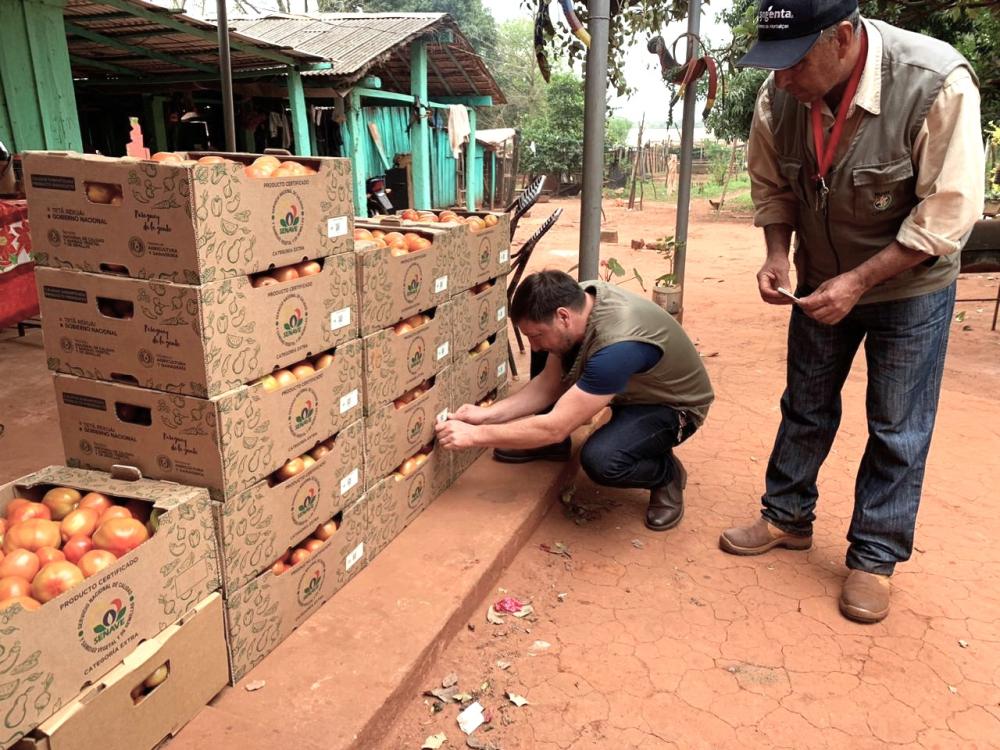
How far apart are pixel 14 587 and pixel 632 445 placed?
223 centimetres

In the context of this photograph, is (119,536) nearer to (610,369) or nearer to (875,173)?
(610,369)

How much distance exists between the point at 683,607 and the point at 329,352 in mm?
1628

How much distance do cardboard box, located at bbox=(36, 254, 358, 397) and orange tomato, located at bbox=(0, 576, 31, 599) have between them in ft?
1.84

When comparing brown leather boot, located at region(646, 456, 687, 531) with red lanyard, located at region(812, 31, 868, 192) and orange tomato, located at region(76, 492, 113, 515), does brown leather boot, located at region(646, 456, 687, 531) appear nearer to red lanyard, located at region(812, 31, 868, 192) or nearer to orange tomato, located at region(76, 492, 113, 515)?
red lanyard, located at region(812, 31, 868, 192)

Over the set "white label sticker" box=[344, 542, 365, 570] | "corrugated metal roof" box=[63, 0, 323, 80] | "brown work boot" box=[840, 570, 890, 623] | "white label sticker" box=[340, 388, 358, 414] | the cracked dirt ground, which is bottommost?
the cracked dirt ground

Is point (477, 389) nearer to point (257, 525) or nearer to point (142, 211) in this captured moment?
point (257, 525)

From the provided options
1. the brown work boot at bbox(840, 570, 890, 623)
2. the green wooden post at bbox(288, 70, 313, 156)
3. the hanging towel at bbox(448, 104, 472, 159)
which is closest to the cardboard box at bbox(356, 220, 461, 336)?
the brown work boot at bbox(840, 570, 890, 623)

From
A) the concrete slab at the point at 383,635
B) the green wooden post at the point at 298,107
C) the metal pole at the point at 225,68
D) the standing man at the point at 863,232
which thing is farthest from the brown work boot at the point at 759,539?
the green wooden post at the point at 298,107

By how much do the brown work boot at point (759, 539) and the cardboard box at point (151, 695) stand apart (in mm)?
2052

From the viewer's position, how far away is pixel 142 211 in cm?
186

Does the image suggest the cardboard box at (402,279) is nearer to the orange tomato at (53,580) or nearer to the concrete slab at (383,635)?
the concrete slab at (383,635)

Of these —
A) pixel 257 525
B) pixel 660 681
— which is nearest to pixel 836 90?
pixel 660 681

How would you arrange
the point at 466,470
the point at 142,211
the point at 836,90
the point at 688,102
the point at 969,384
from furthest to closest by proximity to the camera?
the point at 688,102, the point at 969,384, the point at 466,470, the point at 836,90, the point at 142,211

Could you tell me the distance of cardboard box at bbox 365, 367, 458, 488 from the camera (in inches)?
107
